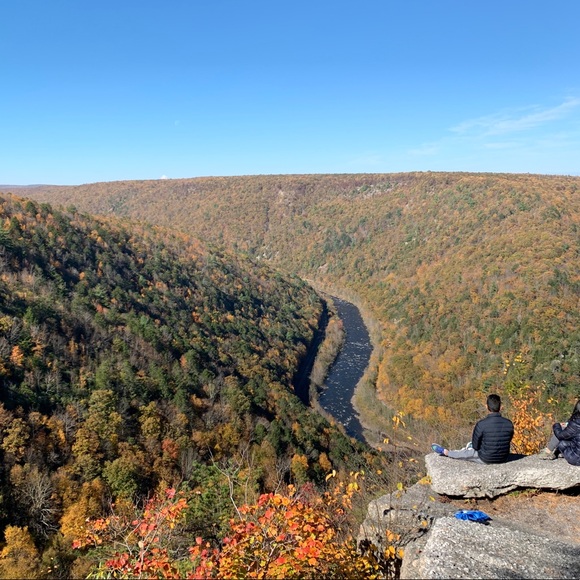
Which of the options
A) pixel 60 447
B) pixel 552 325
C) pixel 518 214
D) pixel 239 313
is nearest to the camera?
pixel 60 447

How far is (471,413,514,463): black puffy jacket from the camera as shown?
1019 centimetres

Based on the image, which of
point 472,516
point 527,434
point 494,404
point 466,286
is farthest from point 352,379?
point 472,516

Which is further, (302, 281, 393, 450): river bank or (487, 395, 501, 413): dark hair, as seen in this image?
(302, 281, 393, 450): river bank

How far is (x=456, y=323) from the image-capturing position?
279 feet

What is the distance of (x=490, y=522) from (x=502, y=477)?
1693 mm

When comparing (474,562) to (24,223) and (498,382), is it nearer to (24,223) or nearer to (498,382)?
(498,382)

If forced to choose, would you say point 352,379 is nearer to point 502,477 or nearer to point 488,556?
point 502,477

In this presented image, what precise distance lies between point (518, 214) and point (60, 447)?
12051 cm

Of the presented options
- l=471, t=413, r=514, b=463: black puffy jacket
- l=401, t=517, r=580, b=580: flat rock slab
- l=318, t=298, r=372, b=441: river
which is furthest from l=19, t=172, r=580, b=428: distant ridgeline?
l=401, t=517, r=580, b=580: flat rock slab

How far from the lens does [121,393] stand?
43.5m

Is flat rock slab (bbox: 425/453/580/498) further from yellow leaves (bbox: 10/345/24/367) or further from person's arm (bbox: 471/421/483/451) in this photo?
yellow leaves (bbox: 10/345/24/367)

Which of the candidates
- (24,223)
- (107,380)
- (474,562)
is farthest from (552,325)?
(24,223)

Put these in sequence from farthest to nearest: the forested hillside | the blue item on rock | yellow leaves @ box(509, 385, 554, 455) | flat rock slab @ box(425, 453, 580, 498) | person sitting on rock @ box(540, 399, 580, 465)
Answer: the forested hillside < yellow leaves @ box(509, 385, 554, 455) < flat rock slab @ box(425, 453, 580, 498) < person sitting on rock @ box(540, 399, 580, 465) < the blue item on rock

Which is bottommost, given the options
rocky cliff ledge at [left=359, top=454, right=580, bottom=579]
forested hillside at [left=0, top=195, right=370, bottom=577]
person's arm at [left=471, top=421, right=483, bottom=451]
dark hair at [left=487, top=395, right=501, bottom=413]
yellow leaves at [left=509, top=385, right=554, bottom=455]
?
forested hillside at [left=0, top=195, right=370, bottom=577]
